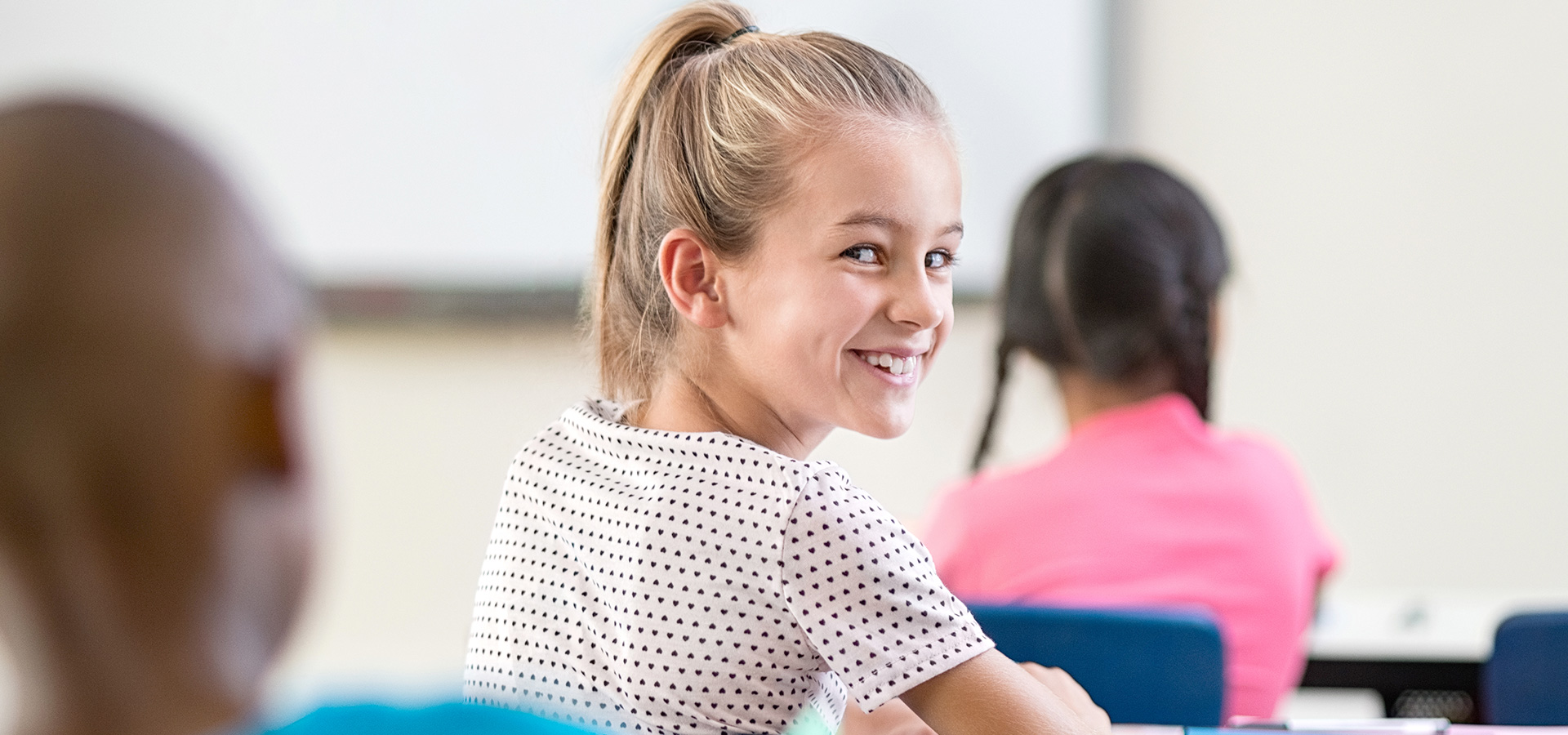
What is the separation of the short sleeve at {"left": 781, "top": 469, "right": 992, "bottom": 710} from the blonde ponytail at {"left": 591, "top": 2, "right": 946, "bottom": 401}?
0.28 metres

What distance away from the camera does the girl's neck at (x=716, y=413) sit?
3.55 ft

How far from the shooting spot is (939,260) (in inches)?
43.7

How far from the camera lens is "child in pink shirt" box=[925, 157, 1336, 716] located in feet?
5.69

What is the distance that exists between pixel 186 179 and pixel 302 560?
0.12 metres

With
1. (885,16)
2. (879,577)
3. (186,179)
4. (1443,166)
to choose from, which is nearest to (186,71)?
(885,16)

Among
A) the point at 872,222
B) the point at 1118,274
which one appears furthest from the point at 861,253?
the point at 1118,274

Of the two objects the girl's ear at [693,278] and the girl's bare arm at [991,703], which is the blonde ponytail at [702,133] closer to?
the girl's ear at [693,278]

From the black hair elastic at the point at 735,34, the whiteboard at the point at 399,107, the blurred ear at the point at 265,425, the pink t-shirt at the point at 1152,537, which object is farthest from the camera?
the whiteboard at the point at 399,107

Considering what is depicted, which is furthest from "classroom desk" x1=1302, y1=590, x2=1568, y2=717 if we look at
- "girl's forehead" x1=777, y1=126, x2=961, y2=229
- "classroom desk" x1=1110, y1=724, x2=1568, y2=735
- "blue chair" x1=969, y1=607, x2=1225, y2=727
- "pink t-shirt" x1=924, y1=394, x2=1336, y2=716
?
"girl's forehead" x1=777, y1=126, x2=961, y2=229

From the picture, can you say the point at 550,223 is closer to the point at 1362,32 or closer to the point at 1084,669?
the point at 1362,32

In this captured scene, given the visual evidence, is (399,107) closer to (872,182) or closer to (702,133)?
(702,133)

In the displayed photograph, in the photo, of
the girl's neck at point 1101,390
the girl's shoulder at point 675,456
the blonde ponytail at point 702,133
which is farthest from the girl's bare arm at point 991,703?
the girl's neck at point 1101,390

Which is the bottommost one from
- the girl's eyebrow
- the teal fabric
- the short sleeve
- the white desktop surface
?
the white desktop surface

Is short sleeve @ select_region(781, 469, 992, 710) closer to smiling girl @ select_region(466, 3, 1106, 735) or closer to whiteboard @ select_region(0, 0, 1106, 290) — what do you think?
smiling girl @ select_region(466, 3, 1106, 735)
